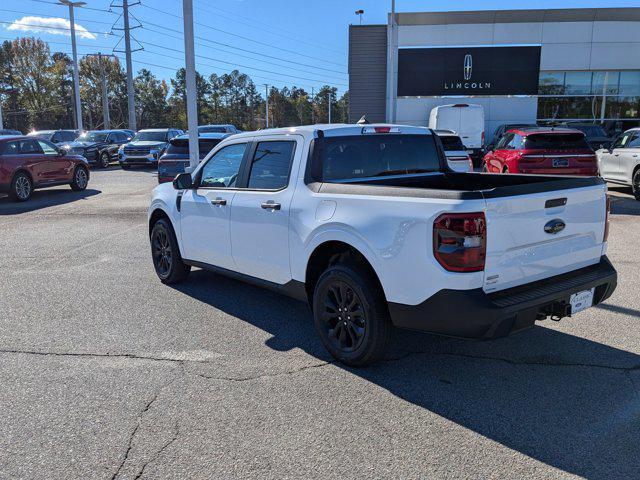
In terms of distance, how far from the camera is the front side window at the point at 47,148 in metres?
15.2

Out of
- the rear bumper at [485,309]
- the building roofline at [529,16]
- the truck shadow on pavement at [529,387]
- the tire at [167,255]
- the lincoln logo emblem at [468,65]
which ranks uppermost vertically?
the building roofline at [529,16]

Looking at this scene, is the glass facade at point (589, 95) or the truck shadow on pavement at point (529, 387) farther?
the glass facade at point (589, 95)

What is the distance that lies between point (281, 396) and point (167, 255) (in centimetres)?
329

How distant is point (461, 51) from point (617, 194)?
1671 cm

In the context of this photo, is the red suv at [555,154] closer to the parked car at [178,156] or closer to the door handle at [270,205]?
the parked car at [178,156]

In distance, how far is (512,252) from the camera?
11.2 ft

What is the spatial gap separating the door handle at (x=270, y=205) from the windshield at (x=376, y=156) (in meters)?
0.46

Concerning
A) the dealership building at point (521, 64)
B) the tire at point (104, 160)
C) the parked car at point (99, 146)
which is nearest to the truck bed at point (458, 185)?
the parked car at point (99, 146)

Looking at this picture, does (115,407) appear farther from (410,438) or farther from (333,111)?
(333,111)

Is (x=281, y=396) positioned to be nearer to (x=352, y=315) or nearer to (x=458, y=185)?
(x=352, y=315)

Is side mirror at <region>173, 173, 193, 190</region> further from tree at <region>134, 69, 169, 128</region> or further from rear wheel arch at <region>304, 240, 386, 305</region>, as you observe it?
tree at <region>134, 69, 169, 128</region>

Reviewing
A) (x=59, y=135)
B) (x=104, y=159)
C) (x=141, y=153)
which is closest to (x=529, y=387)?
(x=141, y=153)

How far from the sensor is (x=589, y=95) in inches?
1118

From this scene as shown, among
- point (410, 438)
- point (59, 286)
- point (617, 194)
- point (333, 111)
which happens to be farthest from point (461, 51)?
point (333, 111)
